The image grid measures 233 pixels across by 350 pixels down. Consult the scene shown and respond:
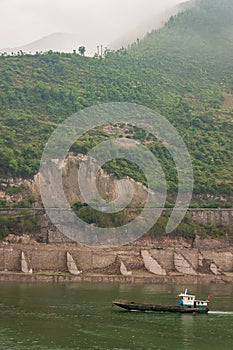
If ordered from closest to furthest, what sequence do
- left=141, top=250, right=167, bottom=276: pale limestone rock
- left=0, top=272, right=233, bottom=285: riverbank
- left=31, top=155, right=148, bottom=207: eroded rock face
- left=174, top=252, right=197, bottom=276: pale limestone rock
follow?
left=0, top=272, right=233, bottom=285: riverbank, left=141, top=250, right=167, bottom=276: pale limestone rock, left=174, top=252, right=197, bottom=276: pale limestone rock, left=31, top=155, right=148, bottom=207: eroded rock face

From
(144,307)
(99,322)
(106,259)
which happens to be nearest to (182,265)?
(106,259)

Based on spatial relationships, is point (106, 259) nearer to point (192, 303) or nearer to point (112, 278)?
point (112, 278)

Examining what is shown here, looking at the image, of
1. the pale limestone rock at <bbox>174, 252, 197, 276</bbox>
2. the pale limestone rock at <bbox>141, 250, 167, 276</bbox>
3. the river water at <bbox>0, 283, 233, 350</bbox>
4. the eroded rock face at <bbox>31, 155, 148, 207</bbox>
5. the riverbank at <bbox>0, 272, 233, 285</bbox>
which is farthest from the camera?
the eroded rock face at <bbox>31, 155, 148, 207</bbox>

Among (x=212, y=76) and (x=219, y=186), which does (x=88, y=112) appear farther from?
(x=212, y=76)

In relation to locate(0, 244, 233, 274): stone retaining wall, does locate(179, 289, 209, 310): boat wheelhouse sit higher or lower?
lower

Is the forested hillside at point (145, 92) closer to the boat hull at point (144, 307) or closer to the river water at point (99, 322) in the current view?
the river water at point (99, 322)

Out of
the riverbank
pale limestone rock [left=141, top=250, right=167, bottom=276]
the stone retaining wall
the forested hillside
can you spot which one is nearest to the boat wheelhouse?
the riverbank

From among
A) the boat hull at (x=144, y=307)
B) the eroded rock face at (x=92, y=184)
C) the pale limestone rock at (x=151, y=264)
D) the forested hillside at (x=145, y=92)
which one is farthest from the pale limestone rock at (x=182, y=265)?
the boat hull at (x=144, y=307)

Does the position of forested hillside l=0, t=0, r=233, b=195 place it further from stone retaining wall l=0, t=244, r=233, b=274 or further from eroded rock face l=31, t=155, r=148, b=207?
stone retaining wall l=0, t=244, r=233, b=274
